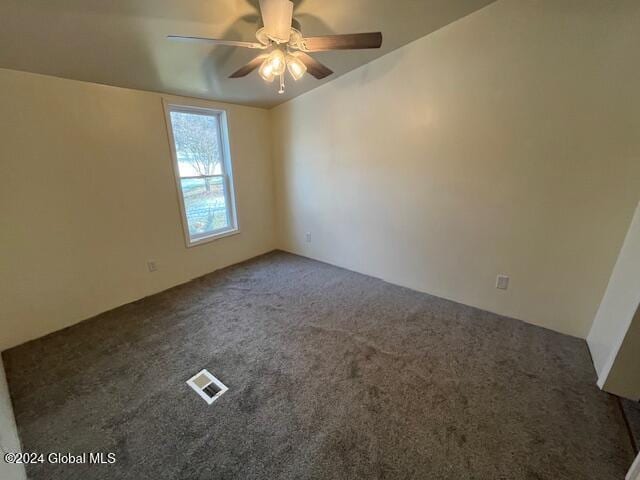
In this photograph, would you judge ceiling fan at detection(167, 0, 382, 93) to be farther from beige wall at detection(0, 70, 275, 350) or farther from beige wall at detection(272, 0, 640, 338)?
beige wall at detection(0, 70, 275, 350)

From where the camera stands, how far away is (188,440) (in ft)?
4.44

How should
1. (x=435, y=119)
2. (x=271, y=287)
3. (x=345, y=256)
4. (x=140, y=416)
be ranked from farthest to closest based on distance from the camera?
1. (x=345, y=256)
2. (x=271, y=287)
3. (x=435, y=119)
4. (x=140, y=416)

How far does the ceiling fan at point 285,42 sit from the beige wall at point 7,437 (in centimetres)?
205

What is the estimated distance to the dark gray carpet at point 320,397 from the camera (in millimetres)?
1249

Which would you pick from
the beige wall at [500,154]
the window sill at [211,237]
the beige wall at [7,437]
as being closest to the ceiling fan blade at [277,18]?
the beige wall at [500,154]

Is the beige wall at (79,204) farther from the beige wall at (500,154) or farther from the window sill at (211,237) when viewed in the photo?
the beige wall at (500,154)

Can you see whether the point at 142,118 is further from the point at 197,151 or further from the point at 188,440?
the point at 188,440

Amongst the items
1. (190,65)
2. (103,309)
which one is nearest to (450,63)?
(190,65)

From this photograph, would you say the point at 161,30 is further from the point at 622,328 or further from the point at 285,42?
the point at 622,328

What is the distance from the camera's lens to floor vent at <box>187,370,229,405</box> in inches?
63.5

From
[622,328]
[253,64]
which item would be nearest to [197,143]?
[253,64]

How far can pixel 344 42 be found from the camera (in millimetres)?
1520

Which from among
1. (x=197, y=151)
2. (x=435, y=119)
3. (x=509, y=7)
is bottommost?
(x=197, y=151)

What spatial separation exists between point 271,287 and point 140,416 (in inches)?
65.3
